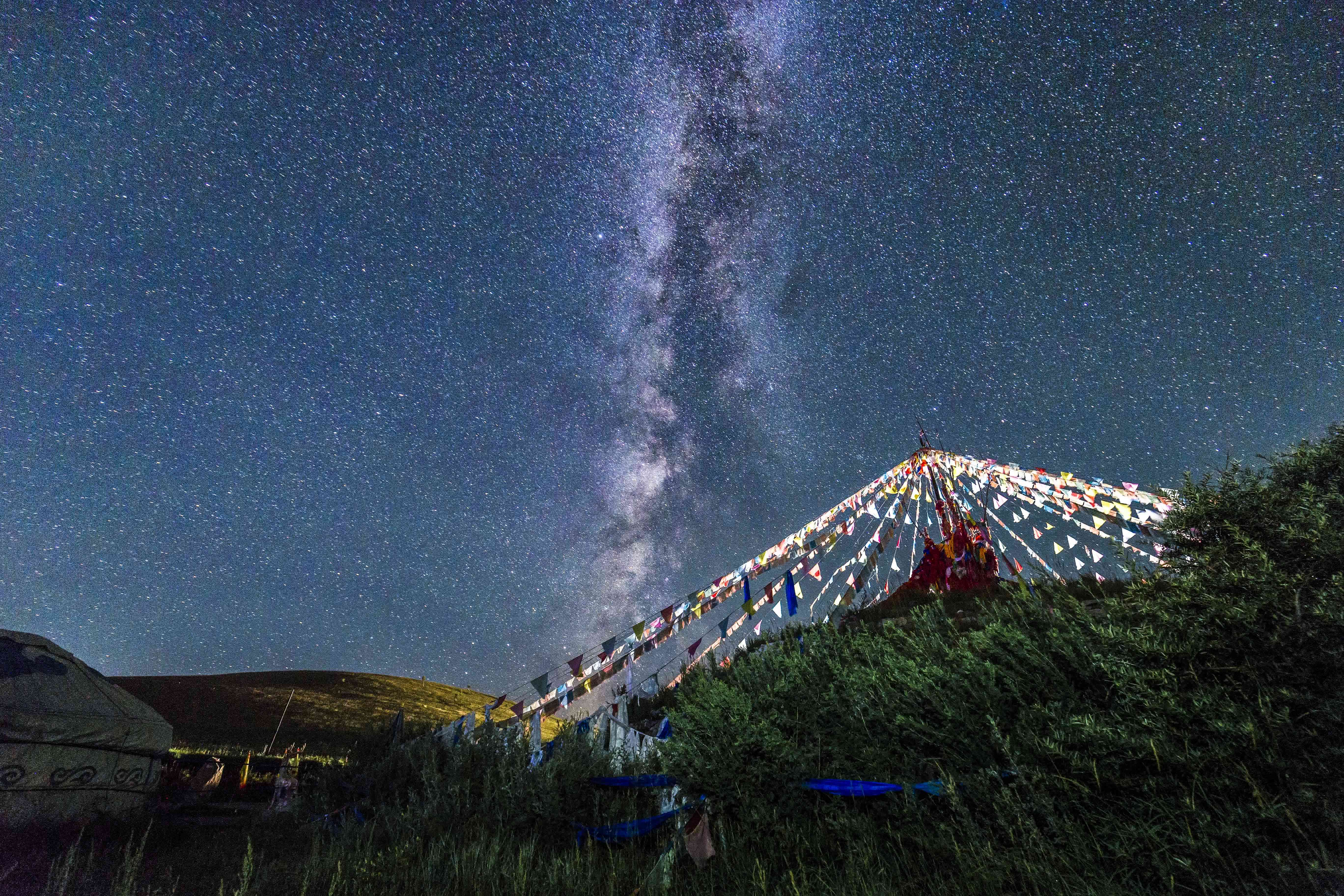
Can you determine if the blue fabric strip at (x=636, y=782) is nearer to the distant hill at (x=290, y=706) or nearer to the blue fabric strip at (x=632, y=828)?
the blue fabric strip at (x=632, y=828)

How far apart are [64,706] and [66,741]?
0.56m

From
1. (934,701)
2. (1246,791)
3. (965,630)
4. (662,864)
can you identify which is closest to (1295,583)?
(1246,791)

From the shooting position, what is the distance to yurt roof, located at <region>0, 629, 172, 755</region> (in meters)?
8.34

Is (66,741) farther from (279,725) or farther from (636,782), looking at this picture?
(279,725)

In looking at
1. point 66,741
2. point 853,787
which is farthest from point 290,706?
point 853,787

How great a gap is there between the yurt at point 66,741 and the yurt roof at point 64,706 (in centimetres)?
1

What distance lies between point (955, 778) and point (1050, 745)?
0.81m

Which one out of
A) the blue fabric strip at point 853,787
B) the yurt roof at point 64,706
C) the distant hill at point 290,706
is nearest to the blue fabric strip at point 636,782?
the blue fabric strip at point 853,787

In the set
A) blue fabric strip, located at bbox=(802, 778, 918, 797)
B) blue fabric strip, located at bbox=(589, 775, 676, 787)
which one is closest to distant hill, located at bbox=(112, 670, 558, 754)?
blue fabric strip, located at bbox=(589, 775, 676, 787)

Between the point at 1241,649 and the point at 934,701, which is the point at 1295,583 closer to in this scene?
the point at 1241,649

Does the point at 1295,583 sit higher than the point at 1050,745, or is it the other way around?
the point at 1295,583

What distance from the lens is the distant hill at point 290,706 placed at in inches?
782

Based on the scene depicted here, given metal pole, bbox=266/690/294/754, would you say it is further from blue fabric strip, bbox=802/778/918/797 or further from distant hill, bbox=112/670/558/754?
blue fabric strip, bbox=802/778/918/797

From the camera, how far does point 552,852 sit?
4969mm
